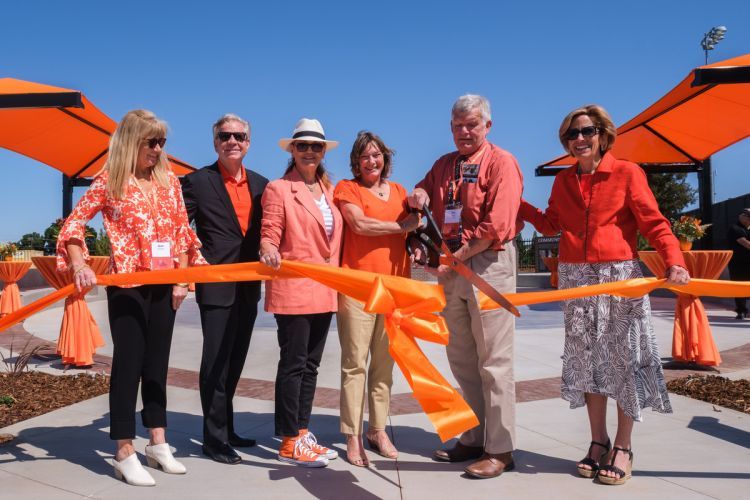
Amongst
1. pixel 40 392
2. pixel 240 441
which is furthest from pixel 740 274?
pixel 40 392

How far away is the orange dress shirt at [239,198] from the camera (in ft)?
12.6

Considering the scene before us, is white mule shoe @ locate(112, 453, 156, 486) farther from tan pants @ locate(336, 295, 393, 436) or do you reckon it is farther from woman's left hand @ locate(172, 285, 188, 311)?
tan pants @ locate(336, 295, 393, 436)

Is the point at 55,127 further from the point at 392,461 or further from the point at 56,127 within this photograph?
the point at 392,461

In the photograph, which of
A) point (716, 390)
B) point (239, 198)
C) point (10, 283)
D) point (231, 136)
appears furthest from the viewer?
point (10, 283)

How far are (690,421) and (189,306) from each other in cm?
1226

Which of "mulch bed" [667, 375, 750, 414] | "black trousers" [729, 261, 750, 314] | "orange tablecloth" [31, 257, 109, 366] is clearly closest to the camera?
"mulch bed" [667, 375, 750, 414]

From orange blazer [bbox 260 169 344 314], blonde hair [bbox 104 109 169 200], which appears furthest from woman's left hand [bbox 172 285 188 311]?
blonde hair [bbox 104 109 169 200]

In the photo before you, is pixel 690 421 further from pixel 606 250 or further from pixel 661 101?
pixel 661 101

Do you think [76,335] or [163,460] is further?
[76,335]

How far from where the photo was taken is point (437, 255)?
3.60 metres

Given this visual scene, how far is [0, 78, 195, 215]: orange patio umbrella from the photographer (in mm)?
4598

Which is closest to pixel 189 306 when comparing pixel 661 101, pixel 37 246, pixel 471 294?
pixel 37 246

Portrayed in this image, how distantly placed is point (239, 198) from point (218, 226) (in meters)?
0.23

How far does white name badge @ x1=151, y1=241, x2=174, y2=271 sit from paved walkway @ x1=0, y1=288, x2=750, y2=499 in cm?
117
